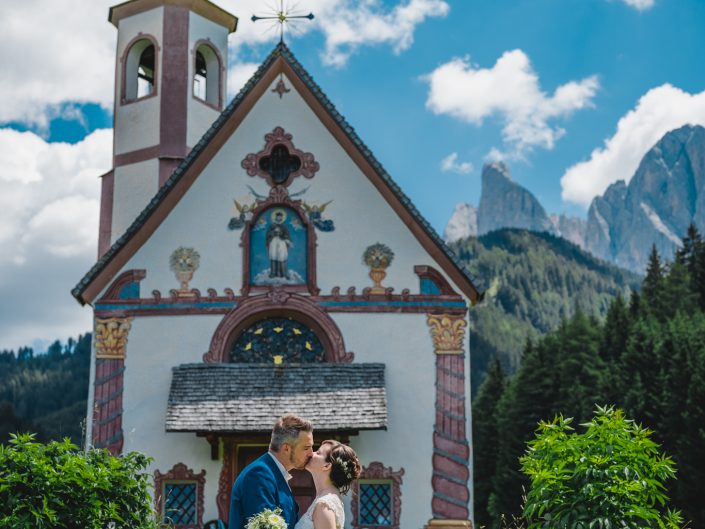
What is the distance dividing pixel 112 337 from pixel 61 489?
7.04 metres

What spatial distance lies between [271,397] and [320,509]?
32.9 ft

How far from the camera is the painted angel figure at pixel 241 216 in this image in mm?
19234

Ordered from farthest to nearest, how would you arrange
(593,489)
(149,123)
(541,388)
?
(541,388), (149,123), (593,489)

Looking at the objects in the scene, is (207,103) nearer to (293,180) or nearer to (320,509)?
(293,180)

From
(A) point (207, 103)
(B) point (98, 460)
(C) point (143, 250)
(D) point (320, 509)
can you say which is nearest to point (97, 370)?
(C) point (143, 250)

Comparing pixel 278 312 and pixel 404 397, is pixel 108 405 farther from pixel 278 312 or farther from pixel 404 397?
pixel 404 397

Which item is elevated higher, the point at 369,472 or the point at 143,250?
the point at 143,250

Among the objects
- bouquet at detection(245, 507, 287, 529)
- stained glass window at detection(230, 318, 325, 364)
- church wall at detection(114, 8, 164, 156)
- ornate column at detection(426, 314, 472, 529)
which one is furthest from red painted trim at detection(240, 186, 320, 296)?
bouquet at detection(245, 507, 287, 529)

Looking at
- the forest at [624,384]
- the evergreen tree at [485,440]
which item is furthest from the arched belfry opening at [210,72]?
the evergreen tree at [485,440]

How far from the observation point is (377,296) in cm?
1872

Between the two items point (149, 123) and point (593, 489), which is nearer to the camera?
point (593, 489)

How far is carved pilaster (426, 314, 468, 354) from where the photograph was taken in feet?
60.6

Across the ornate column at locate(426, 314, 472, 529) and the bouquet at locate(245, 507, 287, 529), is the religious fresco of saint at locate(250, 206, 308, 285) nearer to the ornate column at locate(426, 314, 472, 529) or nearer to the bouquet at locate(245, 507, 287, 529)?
the ornate column at locate(426, 314, 472, 529)

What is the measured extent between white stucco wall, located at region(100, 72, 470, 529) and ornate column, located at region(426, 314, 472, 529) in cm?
14
